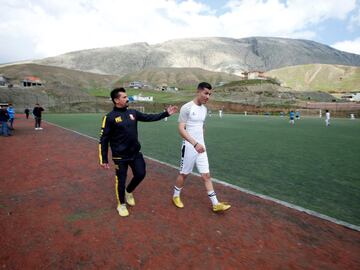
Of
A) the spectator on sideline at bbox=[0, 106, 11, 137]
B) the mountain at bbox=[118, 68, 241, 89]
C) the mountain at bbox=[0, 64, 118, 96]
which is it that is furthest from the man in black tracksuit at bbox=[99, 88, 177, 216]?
the mountain at bbox=[118, 68, 241, 89]

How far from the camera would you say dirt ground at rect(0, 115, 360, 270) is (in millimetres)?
3322

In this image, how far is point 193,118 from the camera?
4.50 meters

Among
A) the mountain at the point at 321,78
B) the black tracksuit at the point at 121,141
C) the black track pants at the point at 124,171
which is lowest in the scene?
the black track pants at the point at 124,171

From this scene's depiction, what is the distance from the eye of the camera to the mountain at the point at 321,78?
143500 mm

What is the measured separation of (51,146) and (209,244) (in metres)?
10.6

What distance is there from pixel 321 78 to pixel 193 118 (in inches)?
7081

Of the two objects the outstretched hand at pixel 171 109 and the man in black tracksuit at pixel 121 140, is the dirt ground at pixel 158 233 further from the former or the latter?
the outstretched hand at pixel 171 109

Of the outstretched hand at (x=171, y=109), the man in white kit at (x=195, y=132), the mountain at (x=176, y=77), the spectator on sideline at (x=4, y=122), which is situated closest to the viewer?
the man in white kit at (x=195, y=132)

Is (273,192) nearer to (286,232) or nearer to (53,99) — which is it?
(286,232)

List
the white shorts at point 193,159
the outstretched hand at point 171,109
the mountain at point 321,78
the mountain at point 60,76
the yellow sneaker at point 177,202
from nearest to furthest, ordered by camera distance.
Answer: the white shorts at point 193,159, the outstretched hand at point 171,109, the yellow sneaker at point 177,202, the mountain at point 321,78, the mountain at point 60,76

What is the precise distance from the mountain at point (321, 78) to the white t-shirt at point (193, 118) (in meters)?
154

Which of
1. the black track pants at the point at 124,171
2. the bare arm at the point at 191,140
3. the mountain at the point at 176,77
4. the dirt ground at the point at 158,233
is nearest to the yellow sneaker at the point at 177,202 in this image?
the dirt ground at the point at 158,233

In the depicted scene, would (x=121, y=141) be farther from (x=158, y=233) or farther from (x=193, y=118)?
(x=158, y=233)

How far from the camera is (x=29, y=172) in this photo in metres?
7.50
